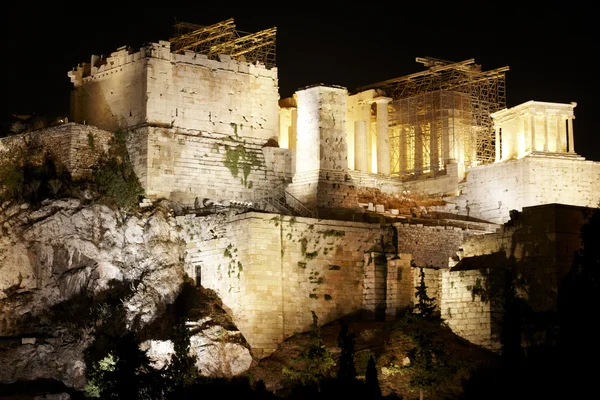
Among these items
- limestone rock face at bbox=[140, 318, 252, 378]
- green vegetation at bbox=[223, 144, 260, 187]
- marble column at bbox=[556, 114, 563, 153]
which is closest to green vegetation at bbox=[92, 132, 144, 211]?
green vegetation at bbox=[223, 144, 260, 187]

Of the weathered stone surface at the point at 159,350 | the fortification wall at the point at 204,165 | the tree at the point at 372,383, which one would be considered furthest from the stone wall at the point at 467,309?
the fortification wall at the point at 204,165

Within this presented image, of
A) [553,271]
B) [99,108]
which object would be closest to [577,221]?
[553,271]

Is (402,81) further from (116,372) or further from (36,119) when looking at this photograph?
(116,372)

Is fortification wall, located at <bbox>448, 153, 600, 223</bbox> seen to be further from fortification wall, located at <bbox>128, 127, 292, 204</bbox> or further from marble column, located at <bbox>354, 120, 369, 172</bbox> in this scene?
fortification wall, located at <bbox>128, 127, 292, 204</bbox>

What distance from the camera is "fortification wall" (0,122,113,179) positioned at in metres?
60.9

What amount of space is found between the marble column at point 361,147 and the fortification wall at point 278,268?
11791mm

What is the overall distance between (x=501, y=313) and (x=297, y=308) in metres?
8.34

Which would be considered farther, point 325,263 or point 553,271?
point 325,263

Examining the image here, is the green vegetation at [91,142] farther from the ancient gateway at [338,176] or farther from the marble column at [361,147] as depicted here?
the marble column at [361,147]

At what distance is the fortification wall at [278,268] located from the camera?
2229 inches

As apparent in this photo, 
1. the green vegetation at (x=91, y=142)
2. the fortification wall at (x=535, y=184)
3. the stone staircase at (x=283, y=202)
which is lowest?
the stone staircase at (x=283, y=202)

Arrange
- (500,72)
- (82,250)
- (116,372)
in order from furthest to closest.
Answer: (500,72), (82,250), (116,372)

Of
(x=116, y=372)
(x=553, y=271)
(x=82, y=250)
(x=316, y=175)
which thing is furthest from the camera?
(x=316, y=175)

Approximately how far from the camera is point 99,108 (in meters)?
65.4
